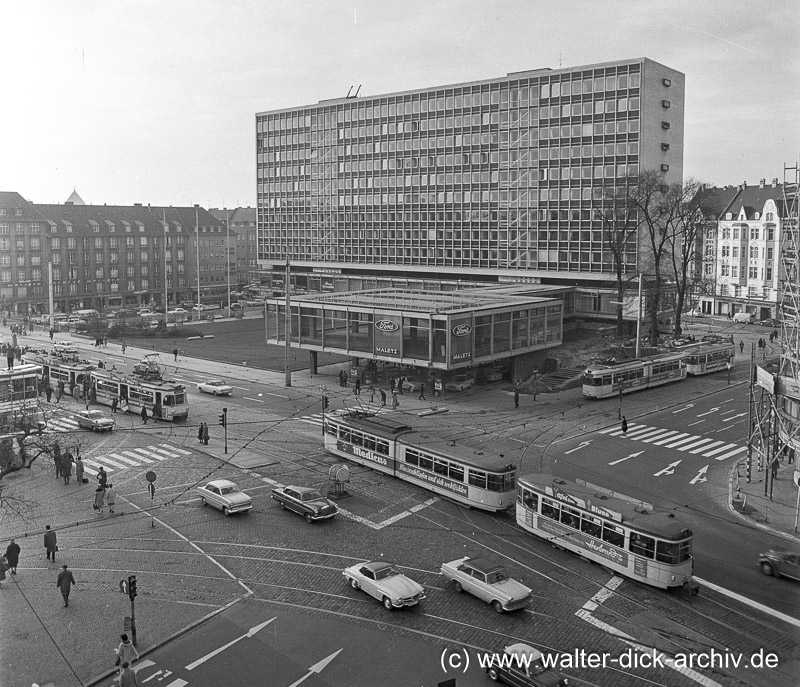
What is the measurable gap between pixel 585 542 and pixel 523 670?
30.3 ft

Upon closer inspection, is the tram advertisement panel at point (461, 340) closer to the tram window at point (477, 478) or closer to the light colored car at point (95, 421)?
the light colored car at point (95, 421)

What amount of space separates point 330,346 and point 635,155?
1594 inches

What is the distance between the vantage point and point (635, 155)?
83.2m

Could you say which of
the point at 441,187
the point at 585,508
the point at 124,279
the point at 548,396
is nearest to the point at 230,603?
the point at 585,508

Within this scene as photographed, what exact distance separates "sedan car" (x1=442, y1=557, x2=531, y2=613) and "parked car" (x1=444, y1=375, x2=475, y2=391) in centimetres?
3334

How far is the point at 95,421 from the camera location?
164ft

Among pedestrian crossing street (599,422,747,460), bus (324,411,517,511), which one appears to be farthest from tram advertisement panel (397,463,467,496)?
pedestrian crossing street (599,422,747,460)

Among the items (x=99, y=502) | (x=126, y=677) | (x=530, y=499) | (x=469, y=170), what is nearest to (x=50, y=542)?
(x=99, y=502)

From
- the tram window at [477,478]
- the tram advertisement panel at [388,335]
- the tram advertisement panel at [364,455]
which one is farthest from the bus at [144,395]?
the tram window at [477,478]

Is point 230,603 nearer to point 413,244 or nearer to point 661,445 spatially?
point 661,445

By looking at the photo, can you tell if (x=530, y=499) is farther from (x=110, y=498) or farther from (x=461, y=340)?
(x=461, y=340)

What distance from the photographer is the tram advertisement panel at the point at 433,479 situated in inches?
1342

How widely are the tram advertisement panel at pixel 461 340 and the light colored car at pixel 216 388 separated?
17471 millimetres

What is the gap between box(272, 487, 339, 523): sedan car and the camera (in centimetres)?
3222
